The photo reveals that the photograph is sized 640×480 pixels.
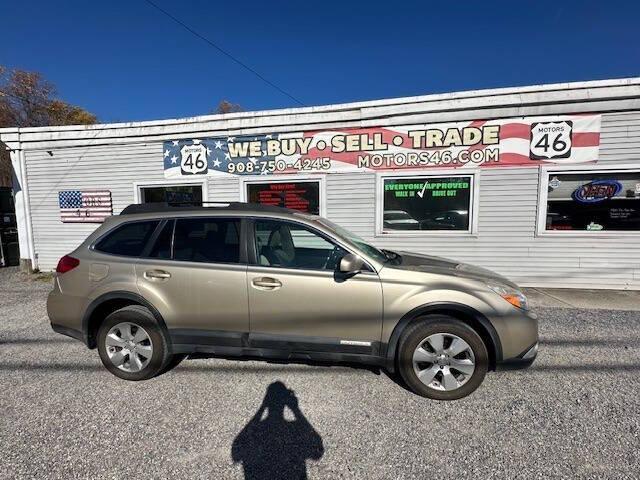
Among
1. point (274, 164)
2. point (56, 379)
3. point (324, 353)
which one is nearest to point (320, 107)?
point (274, 164)

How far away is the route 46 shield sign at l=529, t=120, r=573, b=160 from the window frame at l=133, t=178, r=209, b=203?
698 centimetres

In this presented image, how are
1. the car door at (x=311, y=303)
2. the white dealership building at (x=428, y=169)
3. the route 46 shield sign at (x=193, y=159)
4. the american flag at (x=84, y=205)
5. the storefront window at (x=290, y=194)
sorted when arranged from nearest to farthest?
the car door at (x=311, y=303)
the white dealership building at (x=428, y=169)
the storefront window at (x=290, y=194)
the route 46 shield sign at (x=193, y=159)
the american flag at (x=84, y=205)

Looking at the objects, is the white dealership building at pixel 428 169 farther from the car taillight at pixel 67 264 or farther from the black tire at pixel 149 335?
the black tire at pixel 149 335

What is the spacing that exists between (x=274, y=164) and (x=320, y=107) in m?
1.59

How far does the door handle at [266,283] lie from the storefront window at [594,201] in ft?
19.9

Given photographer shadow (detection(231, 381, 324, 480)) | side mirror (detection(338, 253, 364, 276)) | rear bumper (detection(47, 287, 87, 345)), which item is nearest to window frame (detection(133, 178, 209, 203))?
rear bumper (detection(47, 287, 87, 345))

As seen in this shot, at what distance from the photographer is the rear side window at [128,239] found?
10.7ft

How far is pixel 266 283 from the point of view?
2.96 metres

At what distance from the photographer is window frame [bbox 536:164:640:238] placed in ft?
19.8

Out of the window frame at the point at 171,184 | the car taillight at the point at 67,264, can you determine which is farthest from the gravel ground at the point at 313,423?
the window frame at the point at 171,184

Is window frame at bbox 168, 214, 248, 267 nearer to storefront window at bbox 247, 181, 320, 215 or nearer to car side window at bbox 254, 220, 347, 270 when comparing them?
car side window at bbox 254, 220, 347, 270

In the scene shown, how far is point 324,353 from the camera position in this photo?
9.75ft

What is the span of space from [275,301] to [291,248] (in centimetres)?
68

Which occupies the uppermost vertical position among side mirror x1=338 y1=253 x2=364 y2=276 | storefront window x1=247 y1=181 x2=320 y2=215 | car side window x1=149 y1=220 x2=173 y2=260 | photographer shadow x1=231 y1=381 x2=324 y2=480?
storefront window x1=247 y1=181 x2=320 y2=215
